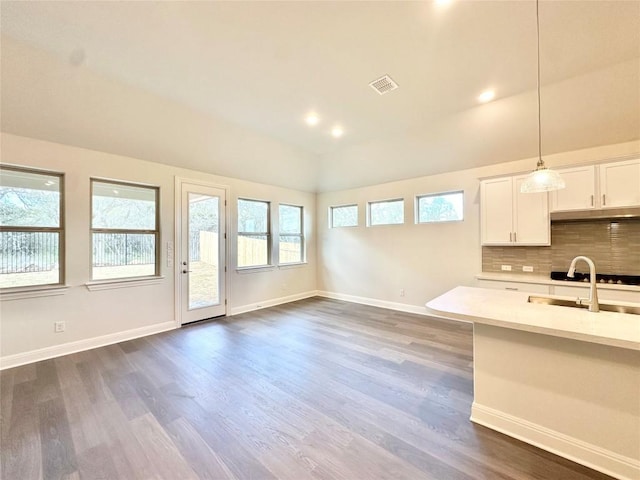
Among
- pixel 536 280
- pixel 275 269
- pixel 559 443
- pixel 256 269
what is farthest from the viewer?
pixel 275 269

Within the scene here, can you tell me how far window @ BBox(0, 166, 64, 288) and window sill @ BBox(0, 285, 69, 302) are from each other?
10 cm

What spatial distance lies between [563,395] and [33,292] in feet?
17.3

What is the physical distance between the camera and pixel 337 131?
434cm

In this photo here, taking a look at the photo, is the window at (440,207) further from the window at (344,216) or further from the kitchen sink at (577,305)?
the kitchen sink at (577,305)

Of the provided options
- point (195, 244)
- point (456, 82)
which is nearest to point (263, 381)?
point (195, 244)

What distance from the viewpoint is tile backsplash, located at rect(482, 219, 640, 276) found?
3.38 metres

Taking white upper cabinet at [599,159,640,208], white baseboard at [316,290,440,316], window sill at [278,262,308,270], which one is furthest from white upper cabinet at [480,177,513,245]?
window sill at [278,262,308,270]

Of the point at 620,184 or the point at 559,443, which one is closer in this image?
the point at 559,443

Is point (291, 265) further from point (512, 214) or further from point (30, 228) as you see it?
point (512, 214)

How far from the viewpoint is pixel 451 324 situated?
432 centimetres

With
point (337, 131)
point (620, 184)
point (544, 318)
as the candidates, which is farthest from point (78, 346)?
point (620, 184)

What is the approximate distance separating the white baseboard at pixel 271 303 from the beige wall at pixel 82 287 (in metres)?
1.17

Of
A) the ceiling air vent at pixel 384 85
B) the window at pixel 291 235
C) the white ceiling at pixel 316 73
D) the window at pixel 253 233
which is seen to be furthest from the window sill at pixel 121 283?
the ceiling air vent at pixel 384 85

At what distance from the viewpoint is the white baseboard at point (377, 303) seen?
499 cm
